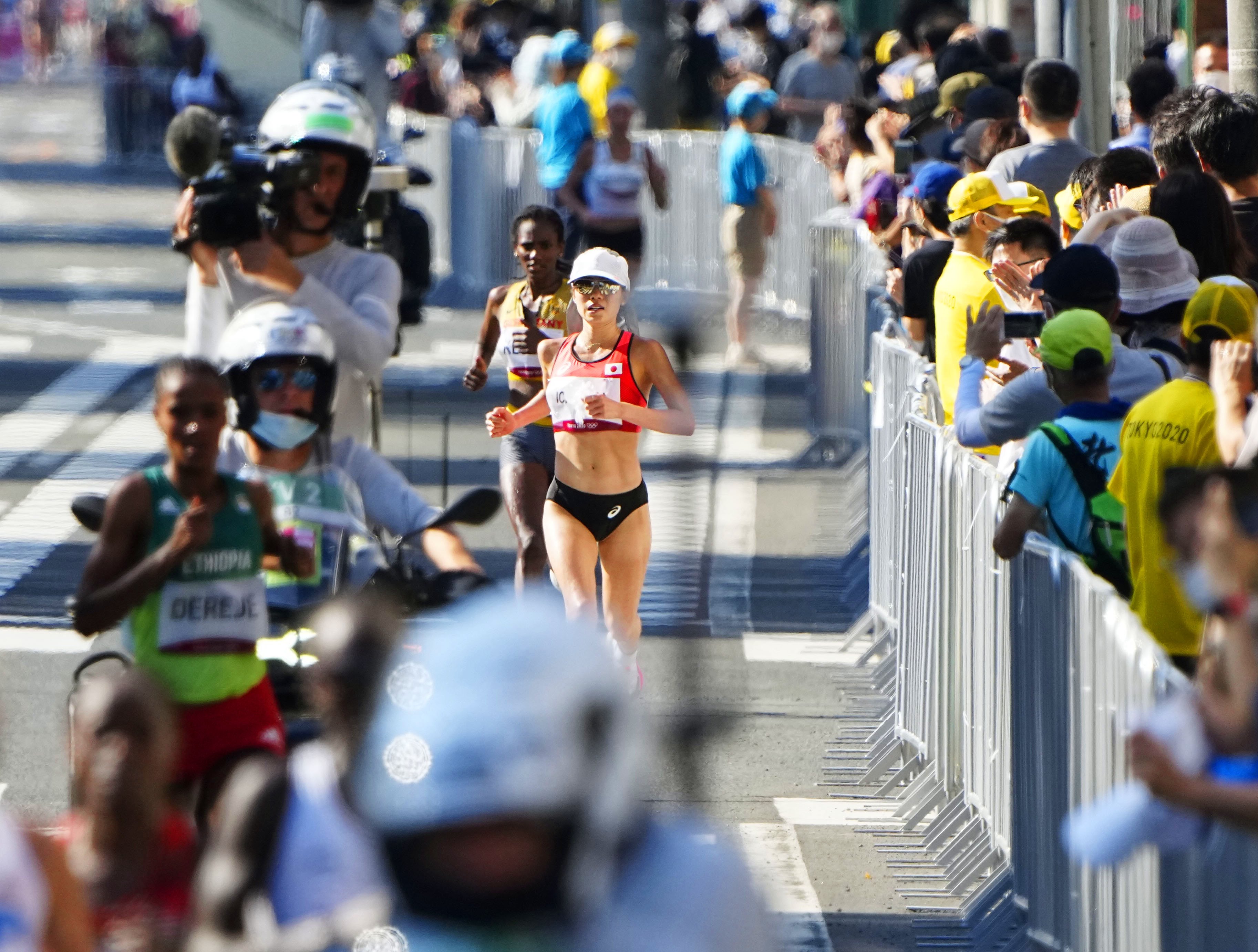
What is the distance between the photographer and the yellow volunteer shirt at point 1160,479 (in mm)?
5297

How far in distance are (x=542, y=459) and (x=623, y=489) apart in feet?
2.80

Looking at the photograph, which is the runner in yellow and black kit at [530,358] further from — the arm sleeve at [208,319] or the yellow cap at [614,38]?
the yellow cap at [614,38]

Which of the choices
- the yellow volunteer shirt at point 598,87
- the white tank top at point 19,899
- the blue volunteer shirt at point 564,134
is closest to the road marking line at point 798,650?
the white tank top at point 19,899

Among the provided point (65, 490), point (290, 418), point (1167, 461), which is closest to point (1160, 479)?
point (1167, 461)

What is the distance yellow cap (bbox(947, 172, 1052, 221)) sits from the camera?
840 cm

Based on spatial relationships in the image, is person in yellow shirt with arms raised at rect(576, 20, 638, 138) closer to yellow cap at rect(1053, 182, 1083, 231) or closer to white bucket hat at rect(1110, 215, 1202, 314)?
yellow cap at rect(1053, 182, 1083, 231)

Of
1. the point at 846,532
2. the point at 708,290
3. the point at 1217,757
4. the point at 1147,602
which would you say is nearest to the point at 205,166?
the point at 1147,602

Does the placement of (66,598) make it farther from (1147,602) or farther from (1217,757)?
(1217,757)

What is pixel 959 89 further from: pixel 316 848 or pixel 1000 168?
pixel 316 848

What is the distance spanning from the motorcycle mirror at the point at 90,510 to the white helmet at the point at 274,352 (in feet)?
1.32

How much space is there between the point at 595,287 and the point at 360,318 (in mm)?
1585

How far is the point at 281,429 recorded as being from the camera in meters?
5.50

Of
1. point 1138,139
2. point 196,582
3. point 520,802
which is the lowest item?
point 196,582

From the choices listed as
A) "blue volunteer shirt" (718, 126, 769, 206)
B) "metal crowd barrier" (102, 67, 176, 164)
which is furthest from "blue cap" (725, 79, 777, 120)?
"metal crowd barrier" (102, 67, 176, 164)
